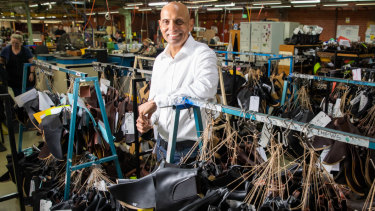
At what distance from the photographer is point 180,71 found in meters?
1.73

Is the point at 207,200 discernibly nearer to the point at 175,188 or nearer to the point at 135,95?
the point at 175,188

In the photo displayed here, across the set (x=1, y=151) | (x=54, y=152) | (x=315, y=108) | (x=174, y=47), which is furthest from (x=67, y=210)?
(x=1, y=151)

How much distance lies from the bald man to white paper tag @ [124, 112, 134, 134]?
0.76 m

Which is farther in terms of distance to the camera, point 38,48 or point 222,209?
point 38,48

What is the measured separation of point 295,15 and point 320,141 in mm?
16558

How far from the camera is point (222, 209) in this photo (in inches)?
40.7

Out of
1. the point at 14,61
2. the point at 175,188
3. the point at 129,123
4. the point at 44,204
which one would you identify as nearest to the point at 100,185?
the point at 44,204

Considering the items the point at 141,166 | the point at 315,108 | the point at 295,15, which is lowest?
the point at 141,166

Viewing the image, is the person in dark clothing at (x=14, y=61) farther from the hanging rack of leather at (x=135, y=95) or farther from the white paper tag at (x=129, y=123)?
the white paper tag at (x=129, y=123)

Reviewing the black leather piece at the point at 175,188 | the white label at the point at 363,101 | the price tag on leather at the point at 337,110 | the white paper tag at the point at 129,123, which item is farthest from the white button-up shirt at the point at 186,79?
the white label at the point at 363,101

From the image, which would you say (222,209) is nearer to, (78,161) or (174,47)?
(174,47)

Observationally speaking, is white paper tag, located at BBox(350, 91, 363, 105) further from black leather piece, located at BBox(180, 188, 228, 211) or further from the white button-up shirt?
black leather piece, located at BBox(180, 188, 228, 211)

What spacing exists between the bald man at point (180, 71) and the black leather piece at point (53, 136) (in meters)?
0.85

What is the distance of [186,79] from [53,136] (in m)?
1.18
